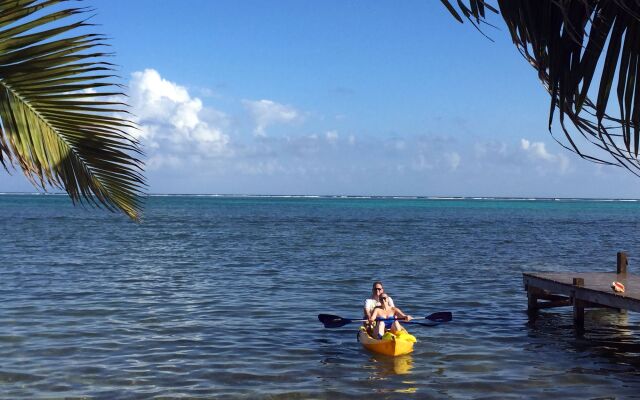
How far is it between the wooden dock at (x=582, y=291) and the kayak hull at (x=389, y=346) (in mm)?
4646

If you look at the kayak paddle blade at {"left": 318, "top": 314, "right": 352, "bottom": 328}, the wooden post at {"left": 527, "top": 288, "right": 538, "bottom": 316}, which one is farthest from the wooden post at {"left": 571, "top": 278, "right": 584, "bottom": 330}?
the kayak paddle blade at {"left": 318, "top": 314, "right": 352, "bottom": 328}

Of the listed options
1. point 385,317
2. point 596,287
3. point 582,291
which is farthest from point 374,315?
→ point 596,287

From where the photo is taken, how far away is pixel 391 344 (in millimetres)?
14859

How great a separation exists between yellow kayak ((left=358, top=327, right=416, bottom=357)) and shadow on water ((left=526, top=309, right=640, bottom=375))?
304 centimetres

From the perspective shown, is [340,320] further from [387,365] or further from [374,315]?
[387,365]

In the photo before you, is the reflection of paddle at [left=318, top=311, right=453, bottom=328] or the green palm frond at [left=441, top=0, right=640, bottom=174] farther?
the reflection of paddle at [left=318, top=311, right=453, bottom=328]

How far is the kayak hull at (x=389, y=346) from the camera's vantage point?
14.9 metres

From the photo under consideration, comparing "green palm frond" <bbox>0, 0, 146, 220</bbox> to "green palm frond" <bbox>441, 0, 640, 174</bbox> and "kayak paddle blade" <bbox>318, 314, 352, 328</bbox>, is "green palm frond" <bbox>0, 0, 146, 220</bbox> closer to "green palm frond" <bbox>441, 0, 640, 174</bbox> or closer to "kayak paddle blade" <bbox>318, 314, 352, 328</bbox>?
"green palm frond" <bbox>441, 0, 640, 174</bbox>

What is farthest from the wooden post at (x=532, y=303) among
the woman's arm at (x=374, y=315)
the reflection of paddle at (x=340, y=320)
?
the woman's arm at (x=374, y=315)

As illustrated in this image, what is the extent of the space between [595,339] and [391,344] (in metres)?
5.82

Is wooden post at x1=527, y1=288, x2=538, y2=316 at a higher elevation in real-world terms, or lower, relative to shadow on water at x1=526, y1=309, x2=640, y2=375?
higher

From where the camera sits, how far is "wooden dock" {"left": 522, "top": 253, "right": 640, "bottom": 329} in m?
15.9

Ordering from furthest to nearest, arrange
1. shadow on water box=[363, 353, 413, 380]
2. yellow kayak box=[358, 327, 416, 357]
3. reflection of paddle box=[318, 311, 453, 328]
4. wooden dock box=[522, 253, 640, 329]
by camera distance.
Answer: reflection of paddle box=[318, 311, 453, 328] < wooden dock box=[522, 253, 640, 329] < yellow kayak box=[358, 327, 416, 357] < shadow on water box=[363, 353, 413, 380]

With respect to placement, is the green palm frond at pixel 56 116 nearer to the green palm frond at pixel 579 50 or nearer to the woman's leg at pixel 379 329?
the green palm frond at pixel 579 50
